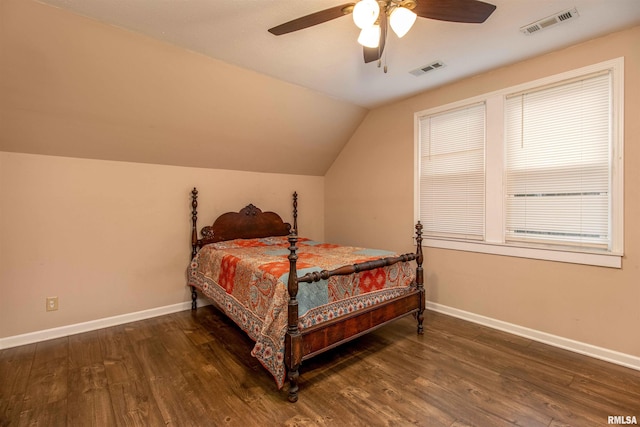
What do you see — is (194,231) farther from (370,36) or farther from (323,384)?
(370,36)

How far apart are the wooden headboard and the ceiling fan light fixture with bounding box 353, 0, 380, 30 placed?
267 centimetres

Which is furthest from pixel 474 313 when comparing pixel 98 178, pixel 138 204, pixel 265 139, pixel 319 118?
pixel 98 178

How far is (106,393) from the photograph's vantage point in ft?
6.92

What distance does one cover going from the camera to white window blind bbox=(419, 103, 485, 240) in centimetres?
331

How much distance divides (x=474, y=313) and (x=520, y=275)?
0.65 meters

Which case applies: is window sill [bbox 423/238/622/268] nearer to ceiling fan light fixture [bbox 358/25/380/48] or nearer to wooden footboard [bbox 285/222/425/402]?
wooden footboard [bbox 285/222/425/402]

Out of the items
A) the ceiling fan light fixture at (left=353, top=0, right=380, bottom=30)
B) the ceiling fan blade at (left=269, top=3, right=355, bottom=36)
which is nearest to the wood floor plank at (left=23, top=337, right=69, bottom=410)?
the ceiling fan blade at (left=269, top=3, right=355, bottom=36)

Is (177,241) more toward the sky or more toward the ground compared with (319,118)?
more toward the ground

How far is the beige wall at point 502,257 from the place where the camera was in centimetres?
241

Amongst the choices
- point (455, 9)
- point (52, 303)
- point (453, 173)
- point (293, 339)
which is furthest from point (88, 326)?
point (453, 173)

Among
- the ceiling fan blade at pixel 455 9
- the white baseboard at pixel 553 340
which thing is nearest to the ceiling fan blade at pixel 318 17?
the ceiling fan blade at pixel 455 9

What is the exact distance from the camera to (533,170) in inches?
114

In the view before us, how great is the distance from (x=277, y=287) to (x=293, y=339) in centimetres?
36

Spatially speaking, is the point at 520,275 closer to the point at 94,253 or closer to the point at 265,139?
the point at 265,139
